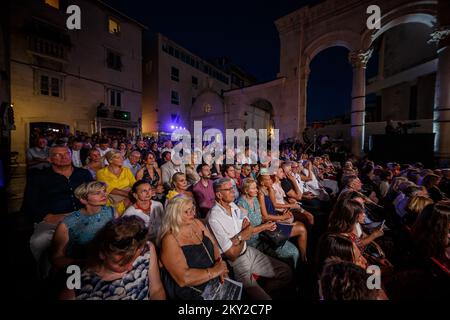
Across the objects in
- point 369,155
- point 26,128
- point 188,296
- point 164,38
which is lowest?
point 188,296

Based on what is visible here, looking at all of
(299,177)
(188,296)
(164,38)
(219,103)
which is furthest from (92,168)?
(164,38)

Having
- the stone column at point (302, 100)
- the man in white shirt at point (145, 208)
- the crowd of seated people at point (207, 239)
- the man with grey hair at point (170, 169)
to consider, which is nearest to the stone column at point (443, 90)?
the stone column at point (302, 100)

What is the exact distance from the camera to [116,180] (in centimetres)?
339

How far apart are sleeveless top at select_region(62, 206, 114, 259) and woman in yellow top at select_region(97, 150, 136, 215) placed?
93 centimetres

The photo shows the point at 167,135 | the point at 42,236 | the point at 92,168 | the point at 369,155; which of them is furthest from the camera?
the point at 167,135

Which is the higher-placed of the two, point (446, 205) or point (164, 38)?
point (164, 38)

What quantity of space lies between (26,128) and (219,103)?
1410cm

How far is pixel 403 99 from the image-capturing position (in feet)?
48.6

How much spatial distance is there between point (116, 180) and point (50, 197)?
92 centimetres

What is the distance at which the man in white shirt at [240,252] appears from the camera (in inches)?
92.7

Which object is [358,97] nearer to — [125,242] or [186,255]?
[186,255]

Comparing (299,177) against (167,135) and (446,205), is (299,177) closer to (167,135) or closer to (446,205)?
(446,205)

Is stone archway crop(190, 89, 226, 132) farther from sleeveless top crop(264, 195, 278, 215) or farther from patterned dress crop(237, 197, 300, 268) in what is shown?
patterned dress crop(237, 197, 300, 268)
